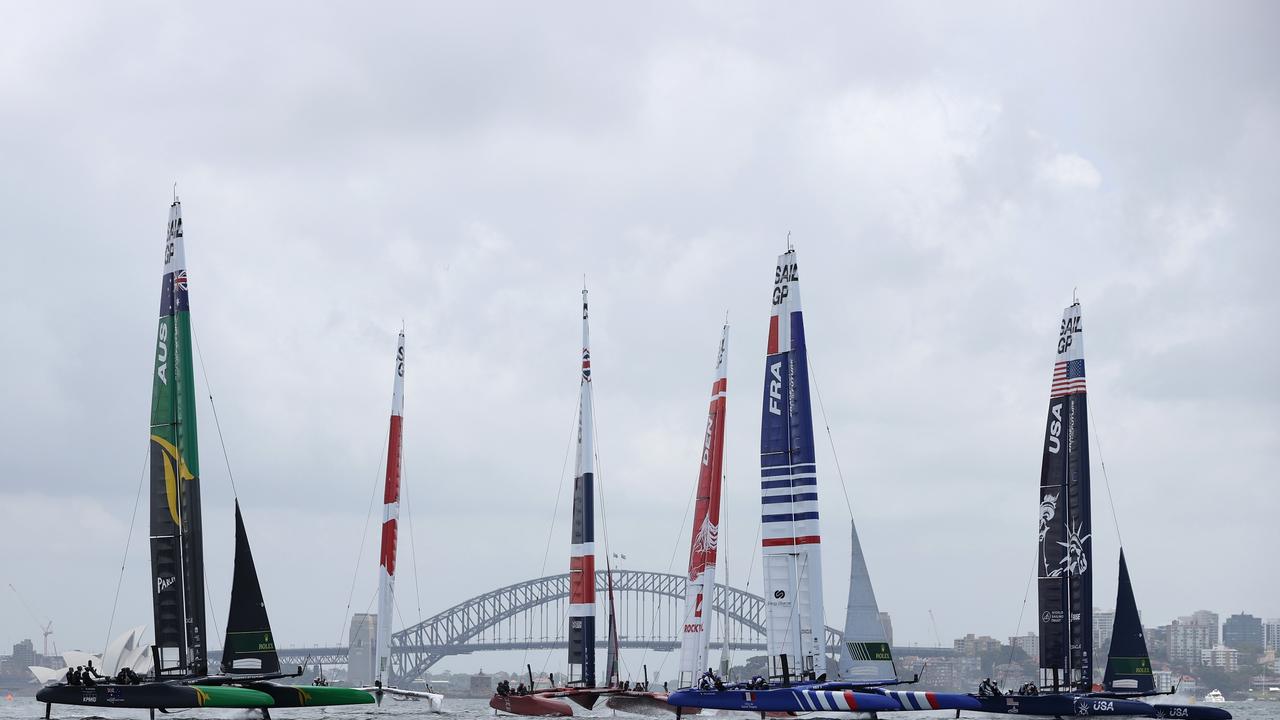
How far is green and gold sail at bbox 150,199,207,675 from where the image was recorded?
2461 centimetres

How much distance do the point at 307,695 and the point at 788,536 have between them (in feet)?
26.1

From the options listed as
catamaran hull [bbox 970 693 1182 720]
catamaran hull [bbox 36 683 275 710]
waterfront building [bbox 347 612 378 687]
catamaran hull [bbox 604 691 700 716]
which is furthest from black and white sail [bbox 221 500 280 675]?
waterfront building [bbox 347 612 378 687]

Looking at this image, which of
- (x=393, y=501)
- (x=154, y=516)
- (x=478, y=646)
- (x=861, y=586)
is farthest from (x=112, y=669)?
(x=478, y=646)

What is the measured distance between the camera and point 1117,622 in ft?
102

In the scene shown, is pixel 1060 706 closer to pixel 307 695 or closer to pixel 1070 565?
pixel 1070 565

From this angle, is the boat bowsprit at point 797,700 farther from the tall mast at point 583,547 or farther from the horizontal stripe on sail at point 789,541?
the tall mast at point 583,547

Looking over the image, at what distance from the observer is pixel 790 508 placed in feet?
83.1

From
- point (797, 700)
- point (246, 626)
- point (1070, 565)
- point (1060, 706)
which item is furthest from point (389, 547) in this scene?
point (1060, 706)

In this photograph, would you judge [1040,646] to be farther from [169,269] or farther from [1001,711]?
[169,269]

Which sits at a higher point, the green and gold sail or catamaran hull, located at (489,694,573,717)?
the green and gold sail

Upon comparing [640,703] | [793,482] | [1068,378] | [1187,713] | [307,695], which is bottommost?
[1187,713]

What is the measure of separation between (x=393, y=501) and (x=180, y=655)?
1139 cm

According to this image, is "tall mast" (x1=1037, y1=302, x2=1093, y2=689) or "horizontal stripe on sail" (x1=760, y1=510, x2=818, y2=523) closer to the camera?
"horizontal stripe on sail" (x1=760, y1=510, x2=818, y2=523)

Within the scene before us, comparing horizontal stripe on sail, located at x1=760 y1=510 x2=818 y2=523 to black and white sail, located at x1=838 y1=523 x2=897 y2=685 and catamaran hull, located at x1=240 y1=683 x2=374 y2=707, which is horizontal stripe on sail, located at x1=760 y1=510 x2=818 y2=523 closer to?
A: black and white sail, located at x1=838 y1=523 x2=897 y2=685
